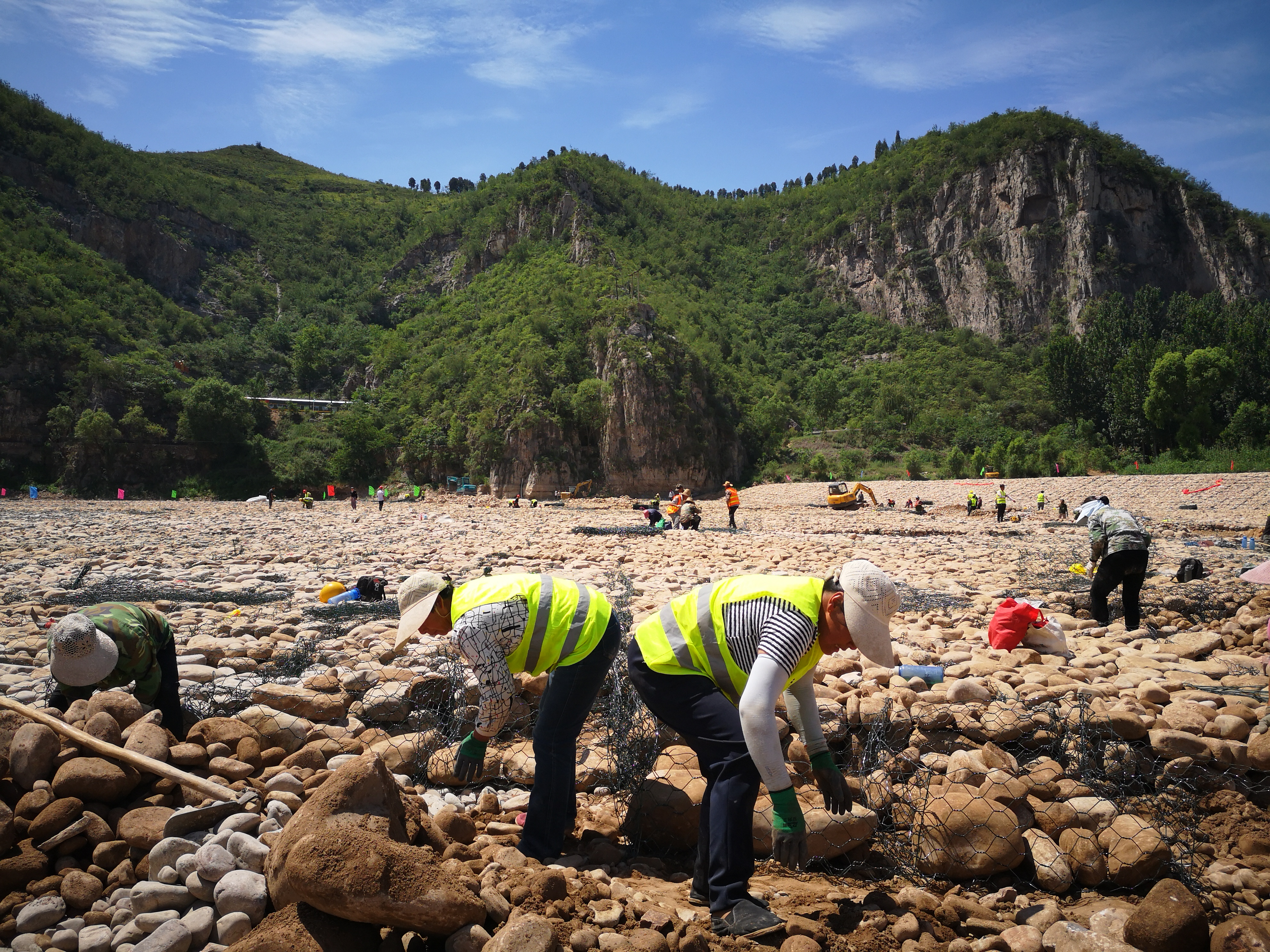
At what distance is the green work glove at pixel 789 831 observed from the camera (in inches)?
108

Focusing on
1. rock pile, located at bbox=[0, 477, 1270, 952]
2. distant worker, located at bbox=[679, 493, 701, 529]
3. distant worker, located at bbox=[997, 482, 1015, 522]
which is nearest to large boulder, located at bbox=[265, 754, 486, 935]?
rock pile, located at bbox=[0, 477, 1270, 952]

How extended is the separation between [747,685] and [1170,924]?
179 cm

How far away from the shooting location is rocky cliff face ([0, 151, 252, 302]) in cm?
6794

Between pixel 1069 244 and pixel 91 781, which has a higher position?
pixel 1069 244

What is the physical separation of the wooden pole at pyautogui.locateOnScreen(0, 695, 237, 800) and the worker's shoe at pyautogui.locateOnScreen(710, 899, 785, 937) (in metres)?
2.30

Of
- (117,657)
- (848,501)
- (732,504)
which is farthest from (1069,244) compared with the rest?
(117,657)

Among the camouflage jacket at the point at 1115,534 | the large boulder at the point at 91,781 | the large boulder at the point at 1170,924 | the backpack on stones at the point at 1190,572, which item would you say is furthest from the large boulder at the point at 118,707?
the backpack on stones at the point at 1190,572

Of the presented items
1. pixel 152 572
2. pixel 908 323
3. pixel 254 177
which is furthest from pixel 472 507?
pixel 254 177

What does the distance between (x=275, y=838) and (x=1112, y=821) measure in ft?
12.8

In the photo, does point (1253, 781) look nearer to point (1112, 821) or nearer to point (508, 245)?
point (1112, 821)

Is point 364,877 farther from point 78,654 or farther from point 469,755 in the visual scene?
point 78,654

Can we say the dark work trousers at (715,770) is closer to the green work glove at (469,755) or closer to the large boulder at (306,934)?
the green work glove at (469,755)

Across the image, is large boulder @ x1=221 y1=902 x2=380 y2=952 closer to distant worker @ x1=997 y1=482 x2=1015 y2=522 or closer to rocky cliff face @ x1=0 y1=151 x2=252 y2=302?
distant worker @ x1=997 y1=482 x2=1015 y2=522

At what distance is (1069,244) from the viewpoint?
258 ft
